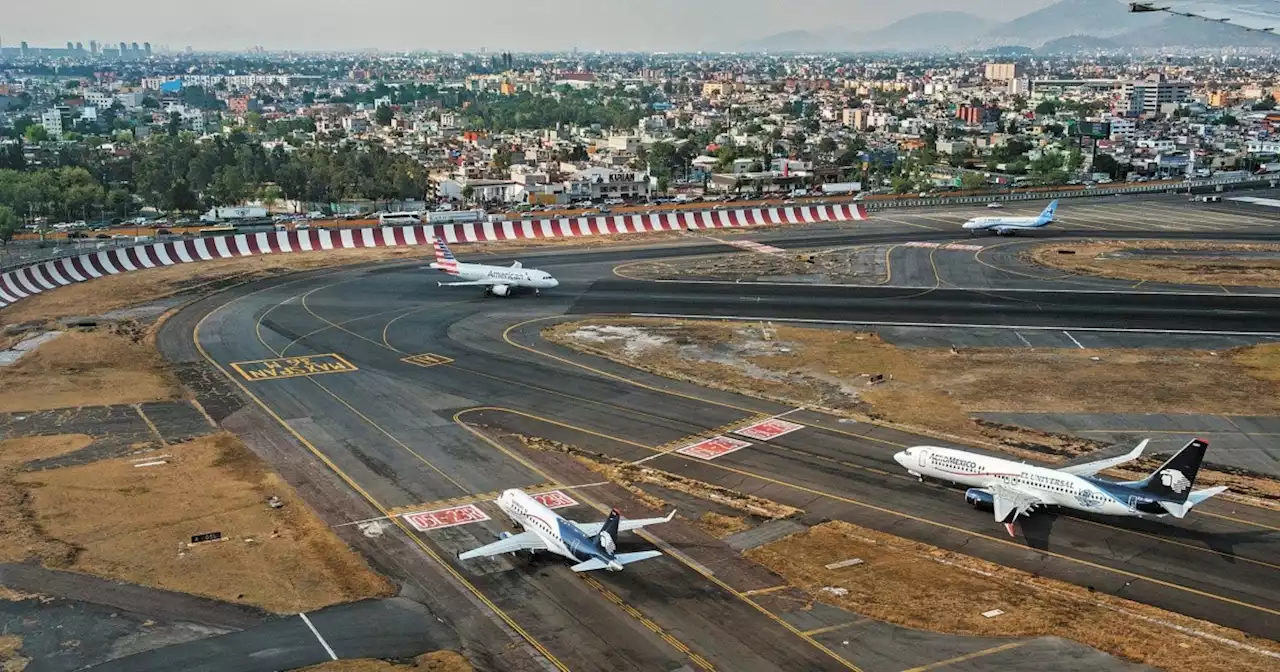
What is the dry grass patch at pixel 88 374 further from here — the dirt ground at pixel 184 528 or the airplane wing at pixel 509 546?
the airplane wing at pixel 509 546

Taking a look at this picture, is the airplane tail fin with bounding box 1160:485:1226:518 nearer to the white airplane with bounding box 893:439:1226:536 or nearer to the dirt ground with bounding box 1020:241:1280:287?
the white airplane with bounding box 893:439:1226:536

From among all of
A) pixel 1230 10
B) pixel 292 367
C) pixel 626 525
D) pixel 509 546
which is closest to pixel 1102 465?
pixel 1230 10

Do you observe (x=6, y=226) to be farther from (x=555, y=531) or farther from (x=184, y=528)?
(x=555, y=531)

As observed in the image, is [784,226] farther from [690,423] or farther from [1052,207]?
[690,423]

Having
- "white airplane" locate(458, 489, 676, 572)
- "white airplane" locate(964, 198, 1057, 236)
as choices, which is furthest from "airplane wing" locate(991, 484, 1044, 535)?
"white airplane" locate(964, 198, 1057, 236)

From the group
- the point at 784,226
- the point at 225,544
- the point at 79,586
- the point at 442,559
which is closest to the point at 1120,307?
the point at 784,226
